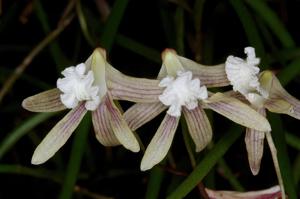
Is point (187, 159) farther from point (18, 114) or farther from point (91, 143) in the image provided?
point (18, 114)

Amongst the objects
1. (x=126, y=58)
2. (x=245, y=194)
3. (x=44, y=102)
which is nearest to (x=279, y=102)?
(x=245, y=194)

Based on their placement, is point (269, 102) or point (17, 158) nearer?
point (269, 102)

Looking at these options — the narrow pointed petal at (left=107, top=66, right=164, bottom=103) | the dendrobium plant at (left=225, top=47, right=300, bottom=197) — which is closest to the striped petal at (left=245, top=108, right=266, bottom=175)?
the dendrobium plant at (left=225, top=47, right=300, bottom=197)

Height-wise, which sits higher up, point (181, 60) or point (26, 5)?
point (26, 5)

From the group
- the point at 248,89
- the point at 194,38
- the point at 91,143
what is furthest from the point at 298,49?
the point at 91,143

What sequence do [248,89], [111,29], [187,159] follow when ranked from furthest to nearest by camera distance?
[187,159]
[111,29]
[248,89]

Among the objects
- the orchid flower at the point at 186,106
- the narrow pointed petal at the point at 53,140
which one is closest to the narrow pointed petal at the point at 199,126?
the orchid flower at the point at 186,106
